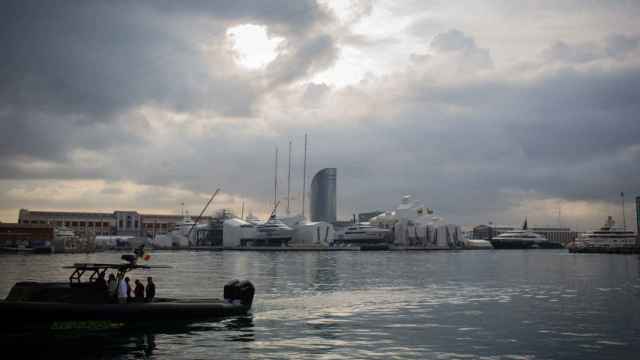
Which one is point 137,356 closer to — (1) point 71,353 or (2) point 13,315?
(1) point 71,353

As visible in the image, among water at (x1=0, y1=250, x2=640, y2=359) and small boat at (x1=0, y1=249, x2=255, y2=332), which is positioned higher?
small boat at (x1=0, y1=249, x2=255, y2=332)

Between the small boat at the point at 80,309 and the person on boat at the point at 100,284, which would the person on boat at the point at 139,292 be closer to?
the small boat at the point at 80,309

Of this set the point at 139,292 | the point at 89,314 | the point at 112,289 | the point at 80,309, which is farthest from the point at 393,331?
the point at 80,309

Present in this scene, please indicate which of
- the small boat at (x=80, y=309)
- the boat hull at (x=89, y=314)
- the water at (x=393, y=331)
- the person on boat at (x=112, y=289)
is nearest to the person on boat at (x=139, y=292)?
the small boat at (x=80, y=309)

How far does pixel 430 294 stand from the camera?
52938 millimetres

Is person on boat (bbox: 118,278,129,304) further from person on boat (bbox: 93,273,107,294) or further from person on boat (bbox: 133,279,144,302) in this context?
person on boat (bbox: 133,279,144,302)

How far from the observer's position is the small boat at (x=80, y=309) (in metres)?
29.2

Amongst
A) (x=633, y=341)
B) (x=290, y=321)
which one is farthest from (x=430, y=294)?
(x=633, y=341)

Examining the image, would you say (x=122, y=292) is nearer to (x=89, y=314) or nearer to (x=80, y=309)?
(x=89, y=314)

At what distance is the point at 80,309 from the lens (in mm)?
30344

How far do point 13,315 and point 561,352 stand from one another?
26758mm

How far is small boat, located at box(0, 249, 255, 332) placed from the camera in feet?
95.8

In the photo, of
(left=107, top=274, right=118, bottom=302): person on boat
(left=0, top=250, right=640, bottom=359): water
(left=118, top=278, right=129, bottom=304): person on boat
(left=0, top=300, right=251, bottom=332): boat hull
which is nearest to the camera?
(left=0, top=250, right=640, bottom=359): water

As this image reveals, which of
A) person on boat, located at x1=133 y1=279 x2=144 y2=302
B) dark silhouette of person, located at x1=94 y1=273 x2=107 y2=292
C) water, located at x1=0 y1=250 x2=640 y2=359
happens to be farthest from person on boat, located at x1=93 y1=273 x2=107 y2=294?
water, located at x1=0 y1=250 x2=640 y2=359
